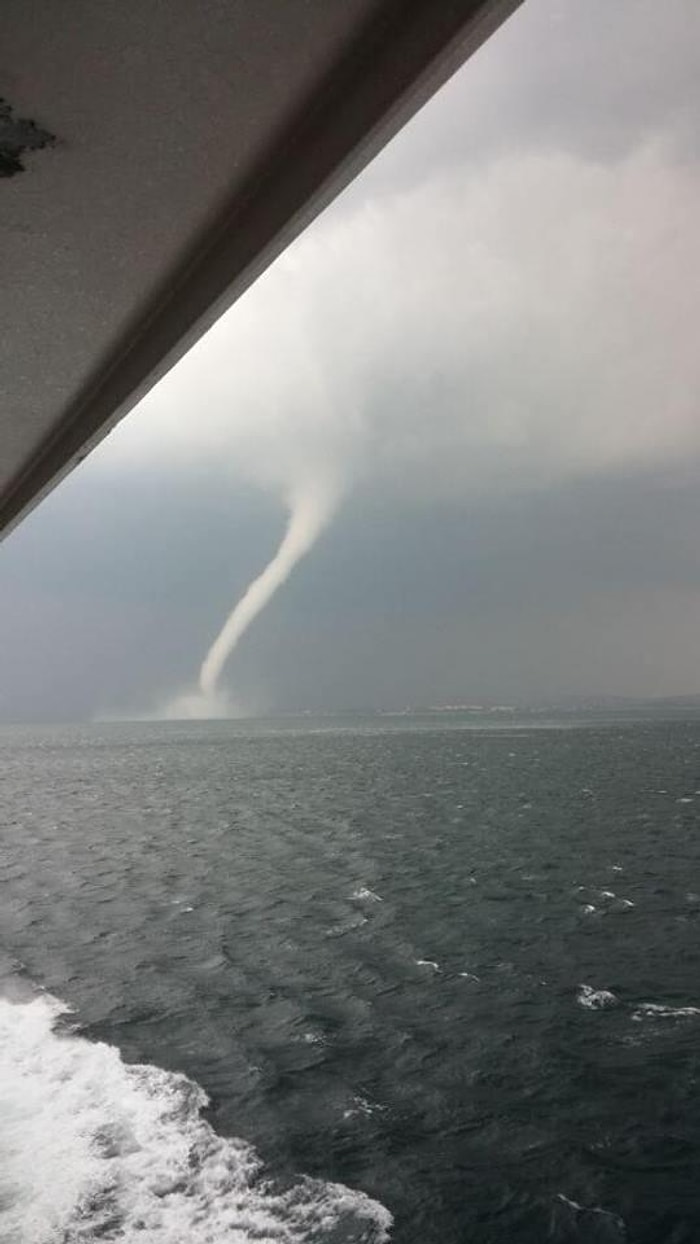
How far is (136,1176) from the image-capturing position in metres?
11.8

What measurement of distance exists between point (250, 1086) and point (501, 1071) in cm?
456

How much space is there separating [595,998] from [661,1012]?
1.47m

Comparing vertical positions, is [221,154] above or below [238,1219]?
above

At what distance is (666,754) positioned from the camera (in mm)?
114250

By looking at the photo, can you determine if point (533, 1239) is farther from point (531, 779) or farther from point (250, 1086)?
point (531, 779)

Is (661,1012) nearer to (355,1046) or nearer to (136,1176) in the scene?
(355,1046)

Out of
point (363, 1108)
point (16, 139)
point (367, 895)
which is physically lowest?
point (363, 1108)

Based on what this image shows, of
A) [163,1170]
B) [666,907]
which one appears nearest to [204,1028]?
[163,1170]

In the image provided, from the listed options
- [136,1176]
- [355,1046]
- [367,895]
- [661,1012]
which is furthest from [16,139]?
[367,895]

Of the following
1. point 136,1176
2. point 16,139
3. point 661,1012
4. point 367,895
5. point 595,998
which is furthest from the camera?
point 367,895

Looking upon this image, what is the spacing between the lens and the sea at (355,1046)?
1117 centimetres

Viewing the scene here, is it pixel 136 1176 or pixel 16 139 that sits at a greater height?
pixel 16 139

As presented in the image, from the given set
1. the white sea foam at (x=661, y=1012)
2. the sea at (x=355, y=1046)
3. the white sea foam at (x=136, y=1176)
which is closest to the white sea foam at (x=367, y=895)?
the sea at (x=355, y=1046)

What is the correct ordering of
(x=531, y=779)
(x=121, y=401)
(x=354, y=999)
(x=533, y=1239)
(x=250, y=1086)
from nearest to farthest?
1. (x=121, y=401)
2. (x=533, y=1239)
3. (x=250, y=1086)
4. (x=354, y=999)
5. (x=531, y=779)
